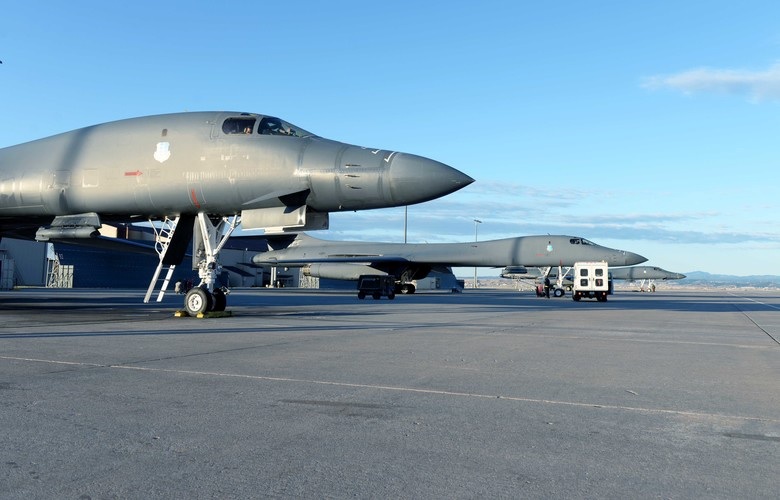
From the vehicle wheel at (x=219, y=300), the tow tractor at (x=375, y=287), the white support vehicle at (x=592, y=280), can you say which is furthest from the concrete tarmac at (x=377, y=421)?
the white support vehicle at (x=592, y=280)

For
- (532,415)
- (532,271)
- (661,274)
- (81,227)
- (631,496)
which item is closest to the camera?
(631,496)

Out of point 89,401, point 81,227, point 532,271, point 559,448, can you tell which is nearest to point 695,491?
point 559,448

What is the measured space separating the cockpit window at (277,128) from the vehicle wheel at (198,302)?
3.67 m

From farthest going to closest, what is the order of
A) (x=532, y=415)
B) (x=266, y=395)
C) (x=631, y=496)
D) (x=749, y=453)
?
(x=266, y=395)
(x=532, y=415)
(x=749, y=453)
(x=631, y=496)

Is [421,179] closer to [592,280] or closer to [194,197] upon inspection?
[194,197]

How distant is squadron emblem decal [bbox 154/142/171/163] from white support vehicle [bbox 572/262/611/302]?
82.0 feet

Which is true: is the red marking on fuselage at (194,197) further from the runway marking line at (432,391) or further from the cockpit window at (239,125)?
the runway marking line at (432,391)

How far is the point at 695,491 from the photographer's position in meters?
3.17

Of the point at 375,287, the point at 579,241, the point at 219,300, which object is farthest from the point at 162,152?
the point at 579,241

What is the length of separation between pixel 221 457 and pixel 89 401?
192 cm

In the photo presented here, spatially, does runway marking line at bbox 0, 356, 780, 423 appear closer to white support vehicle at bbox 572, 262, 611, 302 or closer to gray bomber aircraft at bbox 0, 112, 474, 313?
gray bomber aircraft at bbox 0, 112, 474, 313

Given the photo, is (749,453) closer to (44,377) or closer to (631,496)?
(631,496)

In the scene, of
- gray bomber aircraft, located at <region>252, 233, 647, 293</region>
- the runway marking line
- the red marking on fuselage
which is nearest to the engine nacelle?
gray bomber aircraft, located at <region>252, 233, 647, 293</region>

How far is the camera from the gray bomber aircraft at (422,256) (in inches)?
1516
